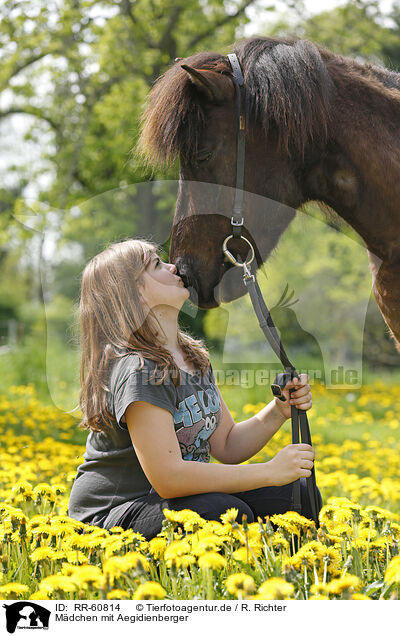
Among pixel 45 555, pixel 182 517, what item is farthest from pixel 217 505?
pixel 45 555

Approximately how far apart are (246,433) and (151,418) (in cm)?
54

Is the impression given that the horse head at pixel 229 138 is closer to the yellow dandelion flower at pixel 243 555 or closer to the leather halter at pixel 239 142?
the leather halter at pixel 239 142

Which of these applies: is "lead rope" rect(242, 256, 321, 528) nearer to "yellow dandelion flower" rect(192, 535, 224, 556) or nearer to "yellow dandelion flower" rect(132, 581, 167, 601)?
"yellow dandelion flower" rect(192, 535, 224, 556)

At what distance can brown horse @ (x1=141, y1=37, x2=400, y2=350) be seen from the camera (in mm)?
1718

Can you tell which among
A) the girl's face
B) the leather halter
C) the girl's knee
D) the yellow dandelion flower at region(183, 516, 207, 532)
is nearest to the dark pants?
the girl's knee

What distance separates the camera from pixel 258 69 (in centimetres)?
174

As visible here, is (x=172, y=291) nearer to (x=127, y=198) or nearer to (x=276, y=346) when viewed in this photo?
(x=276, y=346)

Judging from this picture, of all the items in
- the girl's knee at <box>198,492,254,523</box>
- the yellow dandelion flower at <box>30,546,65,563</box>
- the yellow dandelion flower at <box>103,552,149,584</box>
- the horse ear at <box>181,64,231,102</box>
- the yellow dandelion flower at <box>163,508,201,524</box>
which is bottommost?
the girl's knee at <box>198,492,254,523</box>

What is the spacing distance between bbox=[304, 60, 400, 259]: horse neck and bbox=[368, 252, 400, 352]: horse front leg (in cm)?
4

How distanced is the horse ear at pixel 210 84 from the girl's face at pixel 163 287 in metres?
0.51

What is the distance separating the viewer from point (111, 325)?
184 centimetres

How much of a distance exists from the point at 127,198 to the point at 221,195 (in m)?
5.84

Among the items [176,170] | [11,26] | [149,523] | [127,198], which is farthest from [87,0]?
[149,523]
